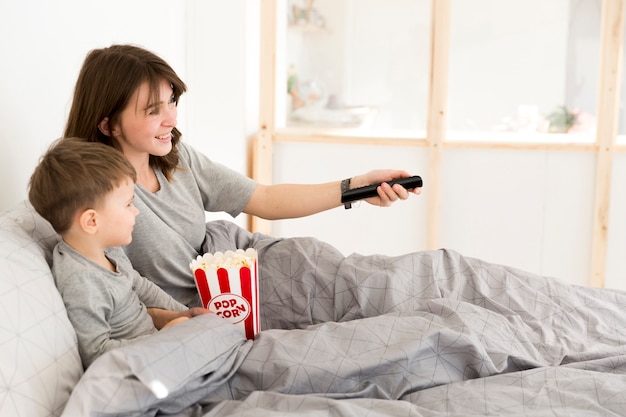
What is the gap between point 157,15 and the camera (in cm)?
297

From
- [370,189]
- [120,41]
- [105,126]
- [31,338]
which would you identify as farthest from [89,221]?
[120,41]

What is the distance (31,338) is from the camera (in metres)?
1.26

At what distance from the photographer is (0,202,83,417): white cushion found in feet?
3.90

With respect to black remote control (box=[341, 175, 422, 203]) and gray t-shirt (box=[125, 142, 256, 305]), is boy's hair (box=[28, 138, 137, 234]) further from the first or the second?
black remote control (box=[341, 175, 422, 203])

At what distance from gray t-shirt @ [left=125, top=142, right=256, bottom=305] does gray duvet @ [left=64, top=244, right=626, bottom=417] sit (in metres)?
0.23

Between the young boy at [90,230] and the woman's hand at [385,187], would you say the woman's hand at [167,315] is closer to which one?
the young boy at [90,230]

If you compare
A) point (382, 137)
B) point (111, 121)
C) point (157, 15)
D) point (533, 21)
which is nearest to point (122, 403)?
point (111, 121)

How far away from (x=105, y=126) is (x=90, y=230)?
390 mm

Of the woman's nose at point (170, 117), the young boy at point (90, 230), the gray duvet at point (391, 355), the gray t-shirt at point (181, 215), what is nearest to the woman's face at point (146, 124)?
the woman's nose at point (170, 117)

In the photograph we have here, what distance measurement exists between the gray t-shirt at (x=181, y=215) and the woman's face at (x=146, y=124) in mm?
107

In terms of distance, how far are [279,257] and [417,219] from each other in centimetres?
179

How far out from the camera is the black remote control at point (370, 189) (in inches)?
76.3

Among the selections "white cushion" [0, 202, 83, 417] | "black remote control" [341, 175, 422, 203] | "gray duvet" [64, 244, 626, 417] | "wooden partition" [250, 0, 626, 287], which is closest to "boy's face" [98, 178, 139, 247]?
"white cushion" [0, 202, 83, 417]

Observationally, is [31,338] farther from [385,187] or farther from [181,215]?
[385,187]
